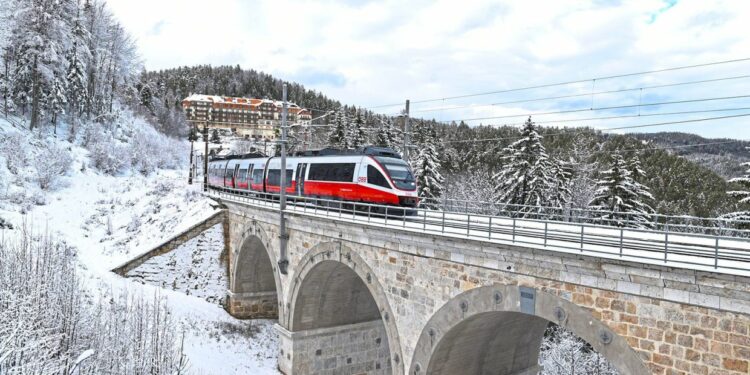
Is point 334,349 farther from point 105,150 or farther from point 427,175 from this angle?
point 105,150

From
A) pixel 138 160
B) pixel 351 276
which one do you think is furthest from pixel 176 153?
pixel 351 276

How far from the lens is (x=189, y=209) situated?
34.4 m

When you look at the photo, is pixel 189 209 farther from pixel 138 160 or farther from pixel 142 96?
pixel 142 96

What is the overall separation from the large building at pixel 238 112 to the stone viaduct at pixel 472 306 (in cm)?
9552

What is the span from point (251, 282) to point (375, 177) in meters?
13.9

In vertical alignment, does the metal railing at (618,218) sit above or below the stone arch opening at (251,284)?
above

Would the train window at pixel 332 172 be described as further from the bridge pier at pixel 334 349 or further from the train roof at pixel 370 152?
the bridge pier at pixel 334 349

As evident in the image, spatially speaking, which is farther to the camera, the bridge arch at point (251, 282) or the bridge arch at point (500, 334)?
the bridge arch at point (251, 282)

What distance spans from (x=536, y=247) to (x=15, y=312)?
12.7m

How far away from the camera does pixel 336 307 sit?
74.4 feet

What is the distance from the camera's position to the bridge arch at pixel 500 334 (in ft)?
33.8

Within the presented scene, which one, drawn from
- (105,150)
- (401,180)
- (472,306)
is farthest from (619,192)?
(105,150)

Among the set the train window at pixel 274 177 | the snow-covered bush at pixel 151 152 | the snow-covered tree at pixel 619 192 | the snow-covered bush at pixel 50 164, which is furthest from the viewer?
the snow-covered bush at pixel 151 152

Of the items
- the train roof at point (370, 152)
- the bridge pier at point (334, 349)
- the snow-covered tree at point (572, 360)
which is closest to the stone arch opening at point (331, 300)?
the bridge pier at point (334, 349)
